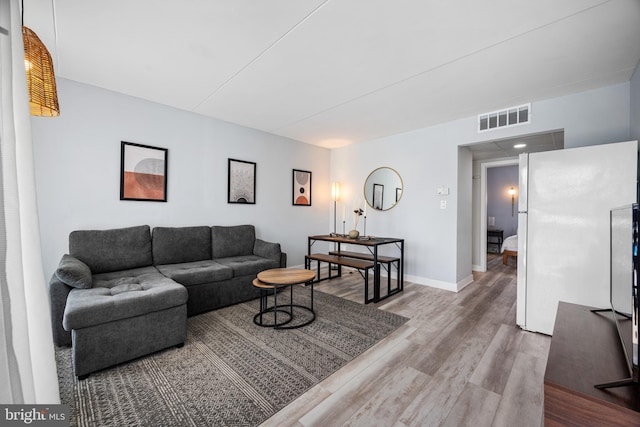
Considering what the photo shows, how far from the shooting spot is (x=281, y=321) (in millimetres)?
2643

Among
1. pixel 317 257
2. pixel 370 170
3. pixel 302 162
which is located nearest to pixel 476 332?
pixel 317 257

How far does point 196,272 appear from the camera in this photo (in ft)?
9.23

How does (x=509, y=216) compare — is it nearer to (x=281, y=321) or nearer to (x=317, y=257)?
(x=317, y=257)

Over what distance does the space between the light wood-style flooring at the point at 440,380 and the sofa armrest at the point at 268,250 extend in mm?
1696

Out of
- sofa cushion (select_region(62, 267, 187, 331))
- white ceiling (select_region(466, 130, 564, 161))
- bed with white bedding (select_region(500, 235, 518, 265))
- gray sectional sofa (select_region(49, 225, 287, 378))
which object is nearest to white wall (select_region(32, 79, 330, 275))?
gray sectional sofa (select_region(49, 225, 287, 378))

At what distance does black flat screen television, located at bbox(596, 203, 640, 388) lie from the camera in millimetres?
922

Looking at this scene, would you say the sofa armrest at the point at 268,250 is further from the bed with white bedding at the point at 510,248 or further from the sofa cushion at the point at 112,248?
the bed with white bedding at the point at 510,248

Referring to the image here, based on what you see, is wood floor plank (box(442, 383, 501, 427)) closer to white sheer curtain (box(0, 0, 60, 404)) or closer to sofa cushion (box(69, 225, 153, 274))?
white sheer curtain (box(0, 0, 60, 404))

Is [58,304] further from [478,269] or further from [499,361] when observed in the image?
[478,269]

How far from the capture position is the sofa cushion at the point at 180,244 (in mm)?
3139

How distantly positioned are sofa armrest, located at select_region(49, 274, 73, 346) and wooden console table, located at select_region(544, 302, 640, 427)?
308 cm

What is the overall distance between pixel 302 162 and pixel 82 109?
3.12 metres

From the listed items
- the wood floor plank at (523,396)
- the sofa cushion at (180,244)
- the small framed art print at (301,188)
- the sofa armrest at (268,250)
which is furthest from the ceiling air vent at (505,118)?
the sofa cushion at (180,244)

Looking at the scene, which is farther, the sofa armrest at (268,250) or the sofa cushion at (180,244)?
the sofa armrest at (268,250)
